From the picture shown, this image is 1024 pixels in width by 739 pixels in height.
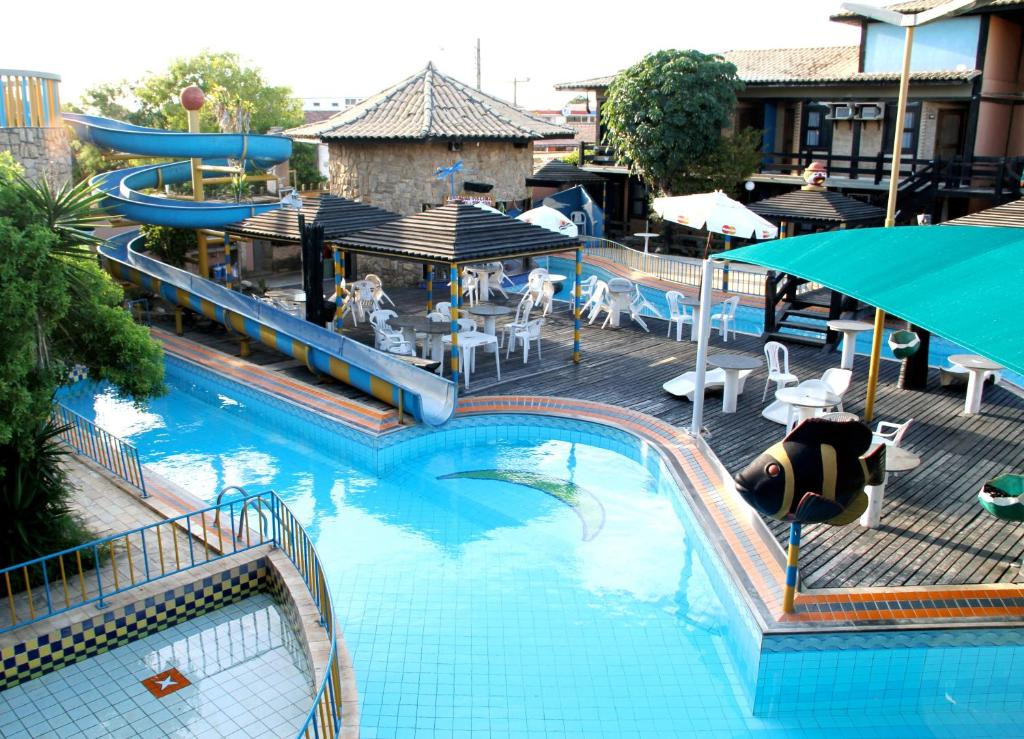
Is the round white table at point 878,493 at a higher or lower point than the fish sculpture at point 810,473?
A: lower

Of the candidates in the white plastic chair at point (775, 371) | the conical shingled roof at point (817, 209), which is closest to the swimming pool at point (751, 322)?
the white plastic chair at point (775, 371)

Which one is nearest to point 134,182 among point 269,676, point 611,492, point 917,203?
point 611,492

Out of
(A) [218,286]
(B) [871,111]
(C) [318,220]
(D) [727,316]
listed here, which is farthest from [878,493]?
(B) [871,111]

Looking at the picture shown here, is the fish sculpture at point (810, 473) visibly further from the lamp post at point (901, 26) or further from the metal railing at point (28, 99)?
the metal railing at point (28, 99)

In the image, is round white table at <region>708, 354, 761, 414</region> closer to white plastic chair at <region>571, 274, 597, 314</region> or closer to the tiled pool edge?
the tiled pool edge

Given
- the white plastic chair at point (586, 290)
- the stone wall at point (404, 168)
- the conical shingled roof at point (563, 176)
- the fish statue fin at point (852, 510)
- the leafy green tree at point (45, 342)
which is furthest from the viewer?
the conical shingled roof at point (563, 176)

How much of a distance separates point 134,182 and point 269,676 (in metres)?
17.3

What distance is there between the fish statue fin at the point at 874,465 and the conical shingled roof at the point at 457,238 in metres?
7.29

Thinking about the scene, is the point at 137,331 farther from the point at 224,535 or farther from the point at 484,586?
the point at 484,586

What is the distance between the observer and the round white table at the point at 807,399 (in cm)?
1000

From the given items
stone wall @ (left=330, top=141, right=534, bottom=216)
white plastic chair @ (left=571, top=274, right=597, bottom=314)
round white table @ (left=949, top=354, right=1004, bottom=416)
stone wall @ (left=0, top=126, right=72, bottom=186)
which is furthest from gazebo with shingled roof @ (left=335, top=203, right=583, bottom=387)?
stone wall @ (left=330, top=141, right=534, bottom=216)

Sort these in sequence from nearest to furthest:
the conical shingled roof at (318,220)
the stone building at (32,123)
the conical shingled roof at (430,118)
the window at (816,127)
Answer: the stone building at (32,123) → the conical shingled roof at (318,220) → the conical shingled roof at (430,118) → the window at (816,127)

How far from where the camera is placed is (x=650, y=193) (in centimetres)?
2648

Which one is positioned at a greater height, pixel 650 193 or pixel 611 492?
pixel 650 193
